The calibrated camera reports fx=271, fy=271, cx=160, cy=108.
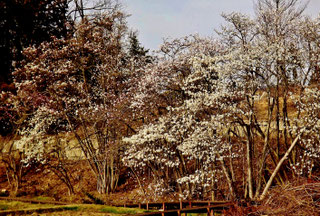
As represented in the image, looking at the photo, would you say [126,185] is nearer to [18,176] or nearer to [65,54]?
[18,176]

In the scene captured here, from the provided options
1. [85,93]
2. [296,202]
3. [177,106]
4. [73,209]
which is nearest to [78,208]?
[73,209]

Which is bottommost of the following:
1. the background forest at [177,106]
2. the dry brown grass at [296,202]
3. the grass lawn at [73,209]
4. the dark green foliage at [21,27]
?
the grass lawn at [73,209]

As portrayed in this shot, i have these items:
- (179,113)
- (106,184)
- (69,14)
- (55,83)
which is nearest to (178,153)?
(179,113)

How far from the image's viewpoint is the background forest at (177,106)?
11070mm

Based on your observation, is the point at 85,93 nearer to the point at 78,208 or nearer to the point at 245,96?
the point at 245,96

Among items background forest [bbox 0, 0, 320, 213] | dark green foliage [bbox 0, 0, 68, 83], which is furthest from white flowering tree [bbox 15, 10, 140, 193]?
dark green foliage [bbox 0, 0, 68, 83]

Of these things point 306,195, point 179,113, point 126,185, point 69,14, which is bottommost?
point 126,185

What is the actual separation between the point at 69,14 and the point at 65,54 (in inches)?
437

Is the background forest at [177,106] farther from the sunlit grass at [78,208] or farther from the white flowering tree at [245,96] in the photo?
the sunlit grass at [78,208]

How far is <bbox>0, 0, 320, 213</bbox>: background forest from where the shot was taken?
436 inches

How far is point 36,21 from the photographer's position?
20.0 metres

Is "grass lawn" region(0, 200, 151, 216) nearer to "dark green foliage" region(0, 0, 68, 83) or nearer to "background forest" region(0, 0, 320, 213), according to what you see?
"background forest" region(0, 0, 320, 213)

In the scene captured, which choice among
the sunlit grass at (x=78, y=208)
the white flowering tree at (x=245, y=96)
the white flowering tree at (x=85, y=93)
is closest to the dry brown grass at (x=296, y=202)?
the sunlit grass at (x=78, y=208)

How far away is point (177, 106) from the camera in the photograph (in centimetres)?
1324
